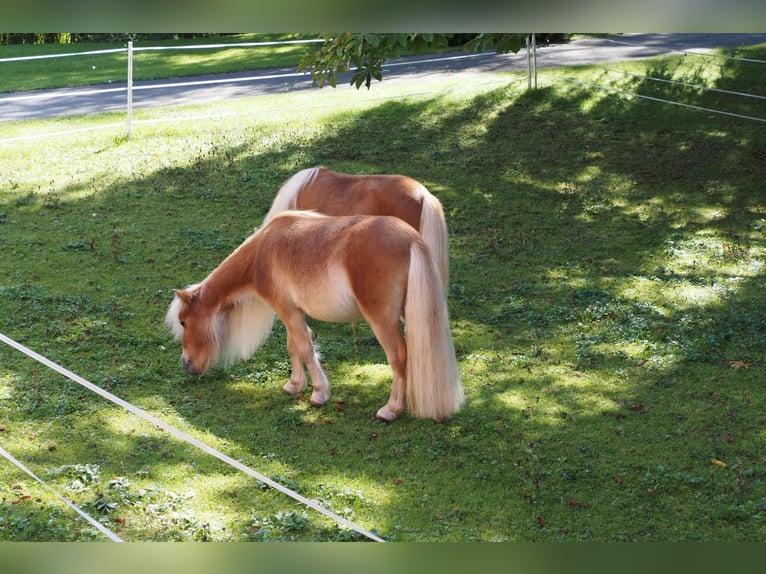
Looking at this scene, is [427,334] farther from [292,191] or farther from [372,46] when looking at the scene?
[372,46]

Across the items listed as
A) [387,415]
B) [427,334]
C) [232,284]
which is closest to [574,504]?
[427,334]

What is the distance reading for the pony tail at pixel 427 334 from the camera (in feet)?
20.3

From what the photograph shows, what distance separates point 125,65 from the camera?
2162 cm

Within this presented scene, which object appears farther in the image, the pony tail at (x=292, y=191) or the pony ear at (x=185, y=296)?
the pony tail at (x=292, y=191)

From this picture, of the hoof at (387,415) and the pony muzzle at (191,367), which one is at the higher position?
the pony muzzle at (191,367)

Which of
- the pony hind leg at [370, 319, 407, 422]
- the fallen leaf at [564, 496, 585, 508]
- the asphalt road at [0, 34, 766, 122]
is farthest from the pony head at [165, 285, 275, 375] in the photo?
the asphalt road at [0, 34, 766, 122]

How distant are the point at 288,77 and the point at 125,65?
16.7ft

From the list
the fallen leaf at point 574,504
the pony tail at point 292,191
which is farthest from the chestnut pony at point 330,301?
the pony tail at point 292,191

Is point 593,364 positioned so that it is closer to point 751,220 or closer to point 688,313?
point 688,313

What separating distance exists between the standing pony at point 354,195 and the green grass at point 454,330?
1.39 meters

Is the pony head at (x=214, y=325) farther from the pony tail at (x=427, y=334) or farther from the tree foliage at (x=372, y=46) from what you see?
the tree foliage at (x=372, y=46)

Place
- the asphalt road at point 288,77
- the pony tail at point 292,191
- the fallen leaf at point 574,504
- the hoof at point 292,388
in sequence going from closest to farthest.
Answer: the fallen leaf at point 574,504, the hoof at point 292,388, the pony tail at point 292,191, the asphalt road at point 288,77

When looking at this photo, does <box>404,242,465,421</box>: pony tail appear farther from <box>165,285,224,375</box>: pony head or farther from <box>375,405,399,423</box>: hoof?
<box>165,285,224,375</box>: pony head

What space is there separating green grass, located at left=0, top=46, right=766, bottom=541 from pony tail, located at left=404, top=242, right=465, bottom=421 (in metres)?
0.47
